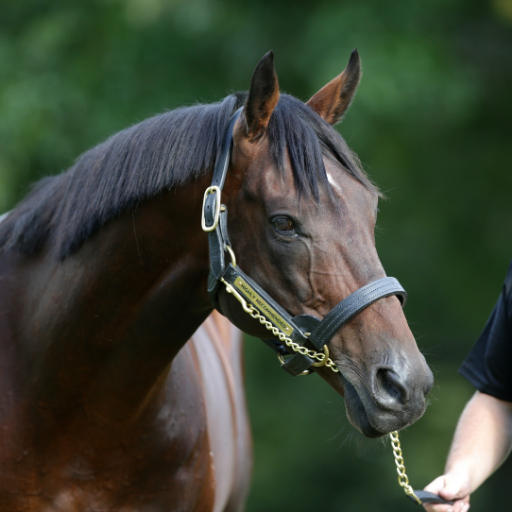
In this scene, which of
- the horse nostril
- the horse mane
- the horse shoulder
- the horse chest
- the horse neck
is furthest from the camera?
the horse shoulder

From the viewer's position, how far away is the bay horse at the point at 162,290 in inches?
69.6

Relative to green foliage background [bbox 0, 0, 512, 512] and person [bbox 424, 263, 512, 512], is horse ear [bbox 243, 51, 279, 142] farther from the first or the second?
green foliage background [bbox 0, 0, 512, 512]

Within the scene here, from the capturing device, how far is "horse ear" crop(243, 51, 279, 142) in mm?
→ 1792

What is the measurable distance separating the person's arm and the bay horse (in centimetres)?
46

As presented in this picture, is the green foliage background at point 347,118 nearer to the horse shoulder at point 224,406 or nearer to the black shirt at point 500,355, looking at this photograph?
the horse shoulder at point 224,406

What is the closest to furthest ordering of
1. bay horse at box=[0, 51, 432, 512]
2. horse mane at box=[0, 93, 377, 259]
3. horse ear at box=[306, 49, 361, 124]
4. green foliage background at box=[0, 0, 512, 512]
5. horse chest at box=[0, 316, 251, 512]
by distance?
bay horse at box=[0, 51, 432, 512]
horse mane at box=[0, 93, 377, 259]
horse chest at box=[0, 316, 251, 512]
horse ear at box=[306, 49, 361, 124]
green foliage background at box=[0, 0, 512, 512]

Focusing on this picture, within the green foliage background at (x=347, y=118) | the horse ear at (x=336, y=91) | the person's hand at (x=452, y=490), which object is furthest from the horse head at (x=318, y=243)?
the green foliage background at (x=347, y=118)

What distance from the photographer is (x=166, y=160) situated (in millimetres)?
1968

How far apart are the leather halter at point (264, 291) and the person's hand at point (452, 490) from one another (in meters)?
0.57

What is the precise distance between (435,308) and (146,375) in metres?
5.54

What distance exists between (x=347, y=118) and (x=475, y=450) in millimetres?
3475

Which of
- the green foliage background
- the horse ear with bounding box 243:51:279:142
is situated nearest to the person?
the horse ear with bounding box 243:51:279:142

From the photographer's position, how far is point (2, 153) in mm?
5074

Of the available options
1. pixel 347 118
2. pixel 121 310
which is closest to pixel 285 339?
pixel 121 310
